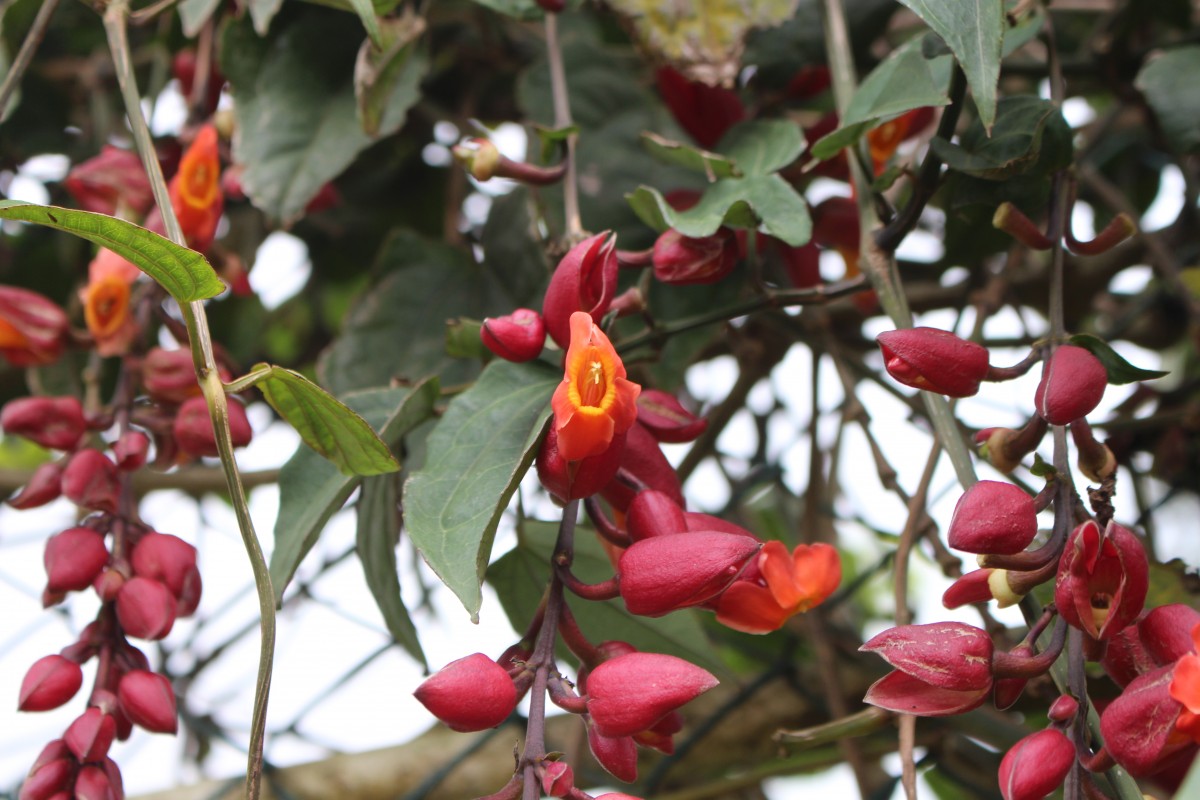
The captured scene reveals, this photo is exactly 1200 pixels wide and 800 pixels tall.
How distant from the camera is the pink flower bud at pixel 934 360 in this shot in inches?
19.7

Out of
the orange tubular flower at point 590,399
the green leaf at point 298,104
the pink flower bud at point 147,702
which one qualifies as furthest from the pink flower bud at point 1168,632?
the green leaf at point 298,104

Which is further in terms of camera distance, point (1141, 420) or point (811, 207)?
point (1141, 420)

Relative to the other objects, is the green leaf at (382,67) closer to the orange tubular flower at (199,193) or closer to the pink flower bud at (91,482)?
the orange tubular flower at (199,193)

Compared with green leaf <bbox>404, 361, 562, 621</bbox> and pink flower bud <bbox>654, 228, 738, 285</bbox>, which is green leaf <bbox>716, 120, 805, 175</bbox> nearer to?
pink flower bud <bbox>654, 228, 738, 285</bbox>

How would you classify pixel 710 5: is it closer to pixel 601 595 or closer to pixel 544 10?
pixel 544 10

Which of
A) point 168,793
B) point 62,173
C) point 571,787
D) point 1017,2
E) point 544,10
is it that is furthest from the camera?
point 62,173

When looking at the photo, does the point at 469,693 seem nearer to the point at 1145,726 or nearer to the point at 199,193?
the point at 1145,726

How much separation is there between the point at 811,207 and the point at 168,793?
77cm

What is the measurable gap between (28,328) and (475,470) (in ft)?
1.26

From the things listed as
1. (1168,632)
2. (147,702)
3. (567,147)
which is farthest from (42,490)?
(1168,632)

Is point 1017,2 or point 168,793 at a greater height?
point 1017,2

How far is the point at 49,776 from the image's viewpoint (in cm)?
55

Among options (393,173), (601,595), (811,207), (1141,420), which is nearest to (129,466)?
(601,595)

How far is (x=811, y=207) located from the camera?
2.66 feet
